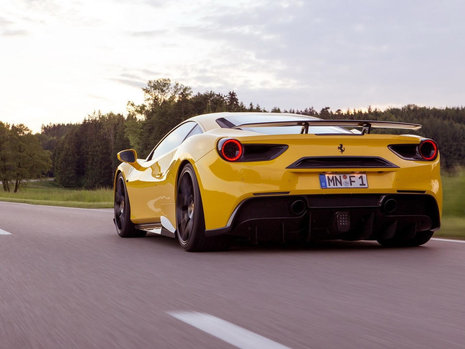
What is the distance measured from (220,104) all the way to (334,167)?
9003cm

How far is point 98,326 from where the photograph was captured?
350 centimetres

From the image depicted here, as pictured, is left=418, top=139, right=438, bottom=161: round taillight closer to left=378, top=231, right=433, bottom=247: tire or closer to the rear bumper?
the rear bumper

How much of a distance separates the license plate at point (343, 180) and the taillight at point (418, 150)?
0.42 meters

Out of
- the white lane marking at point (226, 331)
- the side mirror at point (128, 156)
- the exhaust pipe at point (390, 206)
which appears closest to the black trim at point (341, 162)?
the exhaust pipe at point (390, 206)

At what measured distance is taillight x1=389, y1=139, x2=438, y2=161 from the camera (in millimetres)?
6437

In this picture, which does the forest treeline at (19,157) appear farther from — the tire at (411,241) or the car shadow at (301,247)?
the tire at (411,241)

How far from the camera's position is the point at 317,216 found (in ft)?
20.2

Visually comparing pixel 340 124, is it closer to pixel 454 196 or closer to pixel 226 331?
pixel 226 331

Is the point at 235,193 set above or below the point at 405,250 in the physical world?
above

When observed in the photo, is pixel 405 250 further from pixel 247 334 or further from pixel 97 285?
pixel 247 334

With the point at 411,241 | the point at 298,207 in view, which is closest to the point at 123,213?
the point at 298,207

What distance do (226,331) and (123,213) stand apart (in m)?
5.76

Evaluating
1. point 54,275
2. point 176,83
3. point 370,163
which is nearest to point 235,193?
point 370,163

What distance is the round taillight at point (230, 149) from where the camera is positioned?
245 inches
